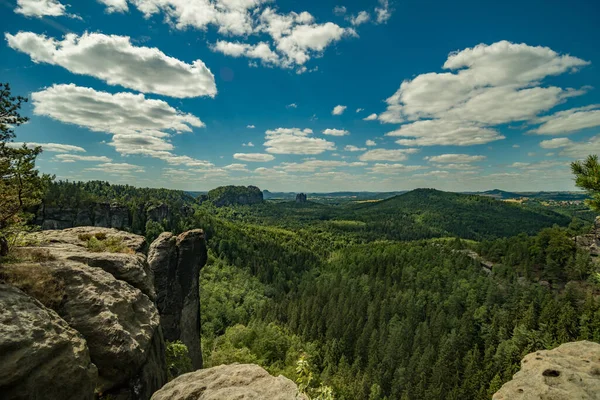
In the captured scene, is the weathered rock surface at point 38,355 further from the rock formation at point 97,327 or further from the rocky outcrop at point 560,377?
the rocky outcrop at point 560,377

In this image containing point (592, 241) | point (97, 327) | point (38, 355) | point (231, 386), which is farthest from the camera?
point (592, 241)

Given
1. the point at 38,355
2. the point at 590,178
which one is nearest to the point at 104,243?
Result: the point at 38,355

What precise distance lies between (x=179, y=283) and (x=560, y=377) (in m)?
35.1

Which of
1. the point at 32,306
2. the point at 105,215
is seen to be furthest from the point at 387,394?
the point at 105,215

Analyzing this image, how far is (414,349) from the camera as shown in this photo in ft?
303

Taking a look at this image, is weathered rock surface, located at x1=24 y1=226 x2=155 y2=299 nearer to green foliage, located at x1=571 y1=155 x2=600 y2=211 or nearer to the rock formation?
the rock formation

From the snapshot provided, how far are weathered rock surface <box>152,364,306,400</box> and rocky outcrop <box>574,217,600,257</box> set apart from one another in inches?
5343

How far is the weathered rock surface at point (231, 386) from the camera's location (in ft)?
33.0

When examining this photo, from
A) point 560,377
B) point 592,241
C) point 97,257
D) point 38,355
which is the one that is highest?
point 97,257

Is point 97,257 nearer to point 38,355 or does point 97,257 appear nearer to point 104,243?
point 104,243

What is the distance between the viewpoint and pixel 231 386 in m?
11.1

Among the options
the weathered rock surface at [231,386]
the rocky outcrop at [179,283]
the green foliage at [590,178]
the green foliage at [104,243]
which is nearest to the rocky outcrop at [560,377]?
the green foliage at [590,178]

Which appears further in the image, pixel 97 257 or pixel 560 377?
pixel 97 257

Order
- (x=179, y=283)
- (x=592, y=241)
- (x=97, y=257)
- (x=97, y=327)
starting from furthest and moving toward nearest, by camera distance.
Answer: (x=592, y=241)
(x=179, y=283)
(x=97, y=257)
(x=97, y=327)
